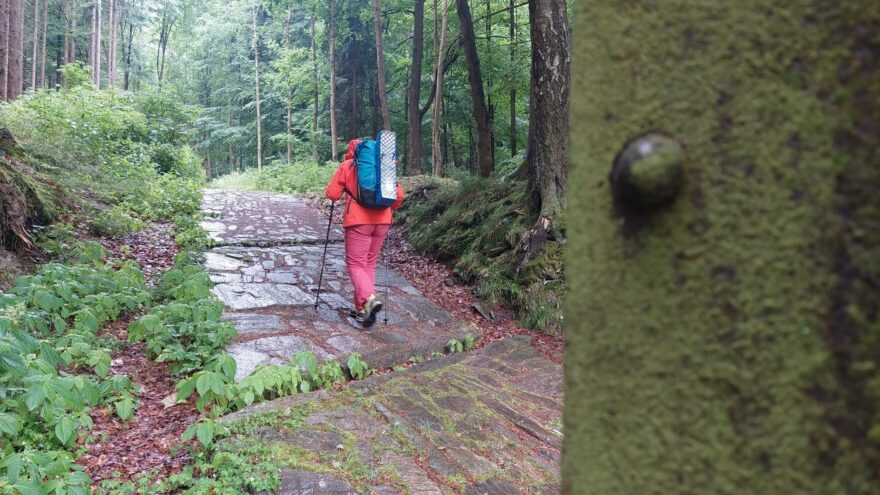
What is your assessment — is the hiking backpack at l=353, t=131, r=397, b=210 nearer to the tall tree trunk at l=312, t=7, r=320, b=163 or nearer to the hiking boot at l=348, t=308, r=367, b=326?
the hiking boot at l=348, t=308, r=367, b=326

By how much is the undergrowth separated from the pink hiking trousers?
6.17 feet

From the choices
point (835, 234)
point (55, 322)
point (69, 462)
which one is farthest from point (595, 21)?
point (55, 322)

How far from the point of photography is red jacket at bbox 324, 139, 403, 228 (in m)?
5.40

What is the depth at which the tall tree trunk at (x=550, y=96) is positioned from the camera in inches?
273

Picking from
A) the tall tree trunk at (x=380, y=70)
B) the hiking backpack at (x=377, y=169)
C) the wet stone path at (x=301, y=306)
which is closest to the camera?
the wet stone path at (x=301, y=306)

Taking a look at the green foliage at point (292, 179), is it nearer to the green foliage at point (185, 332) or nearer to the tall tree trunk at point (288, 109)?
the tall tree trunk at point (288, 109)

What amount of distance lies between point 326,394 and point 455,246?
4858 mm

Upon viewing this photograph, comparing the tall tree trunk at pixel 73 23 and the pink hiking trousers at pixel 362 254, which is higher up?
the tall tree trunk at pixel 73 23

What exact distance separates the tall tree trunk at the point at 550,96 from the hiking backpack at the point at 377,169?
2.54m

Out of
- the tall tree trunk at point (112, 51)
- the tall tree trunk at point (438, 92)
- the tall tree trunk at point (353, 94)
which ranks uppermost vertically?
the tall tree trunk at point (112, 51)

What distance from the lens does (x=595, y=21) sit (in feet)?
2.11

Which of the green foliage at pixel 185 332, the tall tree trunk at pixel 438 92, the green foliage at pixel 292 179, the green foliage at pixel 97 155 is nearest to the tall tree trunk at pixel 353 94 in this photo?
the green foliage at pixel 292 179

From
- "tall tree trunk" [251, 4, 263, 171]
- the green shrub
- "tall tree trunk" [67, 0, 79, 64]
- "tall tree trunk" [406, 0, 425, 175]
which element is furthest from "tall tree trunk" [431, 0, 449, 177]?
"tall tree trunk" [67, 0, 79, 64]

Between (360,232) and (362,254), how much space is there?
249 millimetres
